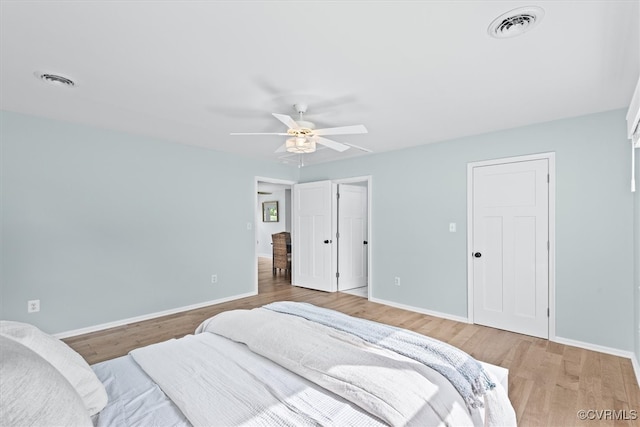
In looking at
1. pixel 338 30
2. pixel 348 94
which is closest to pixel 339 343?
pixel 338 30

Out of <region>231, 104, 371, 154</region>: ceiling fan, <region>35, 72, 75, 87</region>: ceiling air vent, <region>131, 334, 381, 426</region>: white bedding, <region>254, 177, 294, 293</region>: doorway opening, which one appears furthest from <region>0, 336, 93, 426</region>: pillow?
<region>254, 177, 294, 293</region>: doorway opening

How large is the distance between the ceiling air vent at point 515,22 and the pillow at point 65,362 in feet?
8.45

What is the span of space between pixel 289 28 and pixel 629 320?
386 cm

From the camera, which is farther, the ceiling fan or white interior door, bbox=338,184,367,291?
white interior door, bbox=338,184,367,291

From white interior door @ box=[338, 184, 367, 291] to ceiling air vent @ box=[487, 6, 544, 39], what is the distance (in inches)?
148

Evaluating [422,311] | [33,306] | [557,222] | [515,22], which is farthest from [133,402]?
[557,222]

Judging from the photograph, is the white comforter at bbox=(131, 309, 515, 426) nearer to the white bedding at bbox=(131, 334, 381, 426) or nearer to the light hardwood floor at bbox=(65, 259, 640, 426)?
the white bedding at bbox=(131, 334, 381, 426)

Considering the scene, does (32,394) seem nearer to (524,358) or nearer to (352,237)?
(524,358)

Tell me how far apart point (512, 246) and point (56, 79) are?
4.66m

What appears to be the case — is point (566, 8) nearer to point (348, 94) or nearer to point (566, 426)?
point (348, 94)

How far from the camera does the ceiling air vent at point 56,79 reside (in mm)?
2295

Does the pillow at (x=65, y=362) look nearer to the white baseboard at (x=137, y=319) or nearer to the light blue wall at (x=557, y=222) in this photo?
the white baseboard at (x=137, y=319)

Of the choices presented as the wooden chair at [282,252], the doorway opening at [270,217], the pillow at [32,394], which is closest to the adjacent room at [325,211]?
the pillow at [32,394]

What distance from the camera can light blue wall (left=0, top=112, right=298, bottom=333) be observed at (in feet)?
10.3
